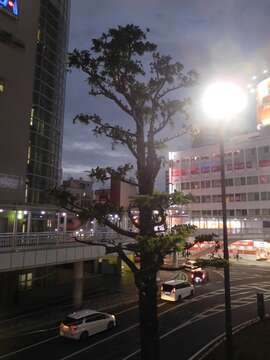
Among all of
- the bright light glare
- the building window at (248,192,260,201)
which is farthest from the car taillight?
the building window at (248,192,260,201)

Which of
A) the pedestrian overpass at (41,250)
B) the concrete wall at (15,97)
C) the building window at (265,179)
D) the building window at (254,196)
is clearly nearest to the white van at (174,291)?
the pedestrian overpass at (41,250)

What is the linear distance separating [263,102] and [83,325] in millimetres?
61858

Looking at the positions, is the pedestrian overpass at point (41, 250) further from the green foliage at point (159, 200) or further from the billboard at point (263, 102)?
the billboard at point (263, 102)

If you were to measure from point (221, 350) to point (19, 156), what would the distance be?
93.8 ft

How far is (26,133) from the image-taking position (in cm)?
3875

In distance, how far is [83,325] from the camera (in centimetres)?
2141

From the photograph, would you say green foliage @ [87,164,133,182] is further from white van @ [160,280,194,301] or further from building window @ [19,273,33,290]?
building window @ [19,273,33,290]

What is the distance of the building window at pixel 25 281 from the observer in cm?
3659

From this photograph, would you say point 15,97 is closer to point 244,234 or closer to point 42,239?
point 42,239

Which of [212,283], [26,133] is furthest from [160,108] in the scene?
[212,283]

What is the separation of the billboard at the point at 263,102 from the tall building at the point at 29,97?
131 feet

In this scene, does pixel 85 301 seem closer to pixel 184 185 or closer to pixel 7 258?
pixel 7 258

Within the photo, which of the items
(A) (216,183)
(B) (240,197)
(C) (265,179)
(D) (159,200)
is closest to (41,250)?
(D) (159,200)

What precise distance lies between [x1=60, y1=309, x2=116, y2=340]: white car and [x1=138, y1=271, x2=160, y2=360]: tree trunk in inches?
451
